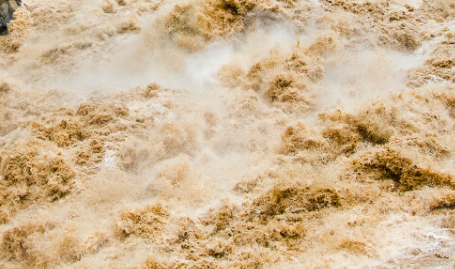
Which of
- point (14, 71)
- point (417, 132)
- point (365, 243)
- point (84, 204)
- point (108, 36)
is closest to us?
point (365, 243)

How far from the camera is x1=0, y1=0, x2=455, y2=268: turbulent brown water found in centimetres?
399

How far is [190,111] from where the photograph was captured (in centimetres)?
600

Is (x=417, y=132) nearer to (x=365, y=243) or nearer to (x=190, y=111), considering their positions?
(x=365, y=243)

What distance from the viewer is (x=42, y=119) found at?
5.94m

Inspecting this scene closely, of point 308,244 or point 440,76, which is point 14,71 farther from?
point 440,76

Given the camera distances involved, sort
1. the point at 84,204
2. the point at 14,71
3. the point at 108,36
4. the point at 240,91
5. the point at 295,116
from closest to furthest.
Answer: the point at 84,204 → the point at 295,116 → the point at 240,91 → the point at 14,71 → the point at 108,36

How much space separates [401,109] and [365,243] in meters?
2.64

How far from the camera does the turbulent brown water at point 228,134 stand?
157 inches

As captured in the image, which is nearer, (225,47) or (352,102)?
(352,102)

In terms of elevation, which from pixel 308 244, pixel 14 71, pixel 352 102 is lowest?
pixel 308 244

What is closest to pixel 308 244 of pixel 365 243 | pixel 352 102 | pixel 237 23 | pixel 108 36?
pixel 365 243

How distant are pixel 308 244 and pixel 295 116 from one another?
2.45 meters

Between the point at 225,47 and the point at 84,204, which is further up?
the point at 225,47

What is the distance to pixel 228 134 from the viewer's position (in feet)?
18.8
